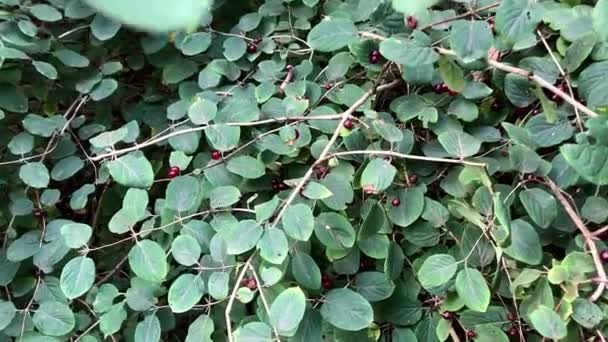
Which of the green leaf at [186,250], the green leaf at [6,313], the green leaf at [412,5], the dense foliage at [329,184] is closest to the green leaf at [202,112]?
the dense foliage at [329,184]

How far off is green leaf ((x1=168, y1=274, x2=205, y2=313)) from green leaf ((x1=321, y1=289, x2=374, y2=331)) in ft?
0.59

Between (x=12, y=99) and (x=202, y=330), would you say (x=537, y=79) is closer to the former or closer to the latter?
(x=202, y=330)

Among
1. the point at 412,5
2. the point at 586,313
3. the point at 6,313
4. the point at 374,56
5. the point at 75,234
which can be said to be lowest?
the point at 6,313

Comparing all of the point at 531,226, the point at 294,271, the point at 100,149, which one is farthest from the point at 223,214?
the point at 531,226

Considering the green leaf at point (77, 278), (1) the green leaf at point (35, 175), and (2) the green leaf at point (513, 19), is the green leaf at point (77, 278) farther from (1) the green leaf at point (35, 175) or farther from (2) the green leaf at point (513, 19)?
(2) the green leaf at point (513, 19)

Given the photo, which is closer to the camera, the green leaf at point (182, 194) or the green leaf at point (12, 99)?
the green leaf at point (182, 194)

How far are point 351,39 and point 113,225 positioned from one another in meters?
0.49

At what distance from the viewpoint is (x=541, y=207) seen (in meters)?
0.82

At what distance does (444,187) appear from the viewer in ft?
2.95

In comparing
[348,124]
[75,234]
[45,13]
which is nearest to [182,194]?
[75,234]

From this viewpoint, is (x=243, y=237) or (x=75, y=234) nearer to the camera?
(x=243, y=237)

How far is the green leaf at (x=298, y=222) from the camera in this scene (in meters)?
0.79

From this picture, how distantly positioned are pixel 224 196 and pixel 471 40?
434mm

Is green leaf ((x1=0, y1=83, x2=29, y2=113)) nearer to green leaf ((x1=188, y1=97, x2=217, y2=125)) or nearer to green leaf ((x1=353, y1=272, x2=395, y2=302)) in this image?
green leaf ((x1=188, y1=97, x2=217, y2=125))
